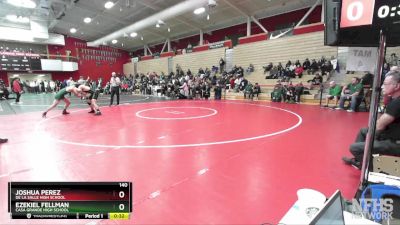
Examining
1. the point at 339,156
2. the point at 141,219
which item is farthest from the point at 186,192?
the point at 339,156

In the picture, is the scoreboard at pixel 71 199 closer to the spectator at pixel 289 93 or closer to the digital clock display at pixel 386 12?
the digital clock display at pixel 386 12

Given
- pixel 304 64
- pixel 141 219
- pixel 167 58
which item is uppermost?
pixel 167 58

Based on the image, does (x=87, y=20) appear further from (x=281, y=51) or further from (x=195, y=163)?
(x=195, y=163)

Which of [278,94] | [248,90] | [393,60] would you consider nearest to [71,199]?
[278,94]

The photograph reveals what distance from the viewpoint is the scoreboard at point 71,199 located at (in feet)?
5.36

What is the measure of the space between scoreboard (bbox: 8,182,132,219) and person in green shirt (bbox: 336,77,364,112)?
914cm

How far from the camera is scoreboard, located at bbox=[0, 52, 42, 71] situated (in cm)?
2288

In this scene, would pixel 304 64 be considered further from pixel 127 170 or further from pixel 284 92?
pixel 127 170

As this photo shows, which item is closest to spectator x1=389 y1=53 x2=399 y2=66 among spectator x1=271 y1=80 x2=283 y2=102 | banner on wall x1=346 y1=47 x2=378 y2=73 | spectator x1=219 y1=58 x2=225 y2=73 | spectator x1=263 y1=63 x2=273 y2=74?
spectator x1=271 y1=80 x2=283 y2=102

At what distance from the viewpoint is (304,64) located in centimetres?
1412

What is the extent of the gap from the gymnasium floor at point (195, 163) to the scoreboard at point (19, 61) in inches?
873

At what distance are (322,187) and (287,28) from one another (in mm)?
16346

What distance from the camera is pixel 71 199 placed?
1.64m

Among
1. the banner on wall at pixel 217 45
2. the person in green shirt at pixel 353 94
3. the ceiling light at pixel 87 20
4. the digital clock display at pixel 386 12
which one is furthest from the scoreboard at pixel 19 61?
the digital clock display at pixel 386 12
